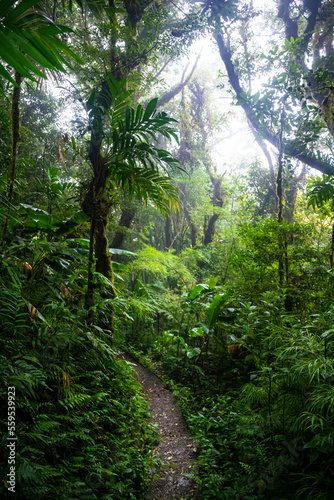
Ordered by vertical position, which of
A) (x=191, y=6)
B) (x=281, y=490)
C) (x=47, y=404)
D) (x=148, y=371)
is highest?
(x=191, y=6)

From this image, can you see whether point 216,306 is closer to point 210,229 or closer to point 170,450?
point 170,450

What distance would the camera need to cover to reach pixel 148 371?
5.10 metres

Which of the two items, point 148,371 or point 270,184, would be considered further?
point 270,184

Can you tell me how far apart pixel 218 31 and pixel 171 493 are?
405 inches

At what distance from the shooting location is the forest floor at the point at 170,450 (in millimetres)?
2354

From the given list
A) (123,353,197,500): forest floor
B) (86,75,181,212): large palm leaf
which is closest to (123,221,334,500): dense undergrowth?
(123,353,197,500): forest floor

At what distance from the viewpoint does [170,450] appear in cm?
294

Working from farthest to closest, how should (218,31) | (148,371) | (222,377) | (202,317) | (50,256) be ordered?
(218,31) → (202,317) → (148,371) → (222,377) → (50,256)

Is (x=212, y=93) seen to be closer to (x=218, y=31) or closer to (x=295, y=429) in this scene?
(x=218, y=31)

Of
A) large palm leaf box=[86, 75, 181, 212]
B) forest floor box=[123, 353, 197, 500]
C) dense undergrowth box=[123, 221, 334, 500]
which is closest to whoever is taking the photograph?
dense undergrowth box=[123, 221, 334, 500]

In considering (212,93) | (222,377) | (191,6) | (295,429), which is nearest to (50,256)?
(295,429)

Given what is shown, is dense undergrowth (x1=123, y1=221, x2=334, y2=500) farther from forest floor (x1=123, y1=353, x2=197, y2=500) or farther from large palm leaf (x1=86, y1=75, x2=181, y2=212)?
large palm leaf (x1=86, y1=75, x2=181, y2=212)

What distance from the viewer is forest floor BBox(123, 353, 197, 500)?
235 cm

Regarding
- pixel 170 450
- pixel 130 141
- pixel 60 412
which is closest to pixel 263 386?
pixel 170 450
